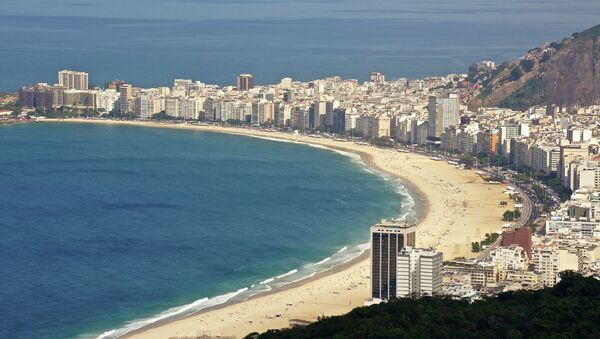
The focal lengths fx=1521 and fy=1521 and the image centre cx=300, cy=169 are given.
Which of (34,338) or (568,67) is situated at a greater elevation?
(568,67)

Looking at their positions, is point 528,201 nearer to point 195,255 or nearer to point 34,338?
point 195,255

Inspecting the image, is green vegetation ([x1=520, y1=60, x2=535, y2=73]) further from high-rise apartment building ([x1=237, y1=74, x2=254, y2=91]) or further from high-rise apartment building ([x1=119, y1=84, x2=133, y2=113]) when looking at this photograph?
high-rise apartment building ([x1=119, y1=84, x2=133, y2=113])

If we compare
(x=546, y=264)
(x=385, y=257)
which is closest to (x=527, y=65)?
(x=546, y=264)

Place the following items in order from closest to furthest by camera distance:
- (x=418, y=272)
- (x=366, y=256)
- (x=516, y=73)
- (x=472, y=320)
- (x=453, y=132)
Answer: (x=472, y=320)
(x=418, y=272)
(x=366, y=256)
(x=453, y=132)
(x=516, y=73)

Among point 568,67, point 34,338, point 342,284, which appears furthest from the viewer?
point 568,67

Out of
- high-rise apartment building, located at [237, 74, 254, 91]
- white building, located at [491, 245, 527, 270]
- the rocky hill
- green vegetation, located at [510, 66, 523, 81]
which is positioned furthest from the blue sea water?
high-rise apartment building, located at [237, 74, 254, 91]

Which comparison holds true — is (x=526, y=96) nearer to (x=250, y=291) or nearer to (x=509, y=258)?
(x=509, y=258)

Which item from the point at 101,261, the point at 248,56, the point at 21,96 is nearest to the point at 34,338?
the point at 101,261
